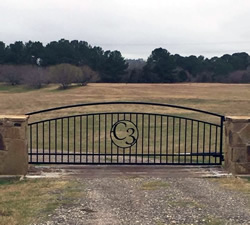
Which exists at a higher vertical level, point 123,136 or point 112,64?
point 112,64

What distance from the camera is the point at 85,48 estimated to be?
244ft

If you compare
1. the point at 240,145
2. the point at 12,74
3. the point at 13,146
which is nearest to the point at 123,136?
the point at 240,145

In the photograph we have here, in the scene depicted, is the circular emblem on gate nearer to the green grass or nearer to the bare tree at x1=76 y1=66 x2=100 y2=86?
the green grass

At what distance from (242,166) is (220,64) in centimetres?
6588

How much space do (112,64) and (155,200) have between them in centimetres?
5986

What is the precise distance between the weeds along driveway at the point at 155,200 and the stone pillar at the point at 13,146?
869 mm

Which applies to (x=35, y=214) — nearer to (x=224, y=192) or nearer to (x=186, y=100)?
(x=224, y=192)

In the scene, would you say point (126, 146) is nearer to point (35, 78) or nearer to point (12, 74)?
point (35, 78)

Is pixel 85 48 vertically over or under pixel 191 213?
over

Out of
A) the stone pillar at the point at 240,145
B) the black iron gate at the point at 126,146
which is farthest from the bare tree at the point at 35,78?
the stone pillar at the point at 240,145

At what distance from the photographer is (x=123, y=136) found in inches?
615

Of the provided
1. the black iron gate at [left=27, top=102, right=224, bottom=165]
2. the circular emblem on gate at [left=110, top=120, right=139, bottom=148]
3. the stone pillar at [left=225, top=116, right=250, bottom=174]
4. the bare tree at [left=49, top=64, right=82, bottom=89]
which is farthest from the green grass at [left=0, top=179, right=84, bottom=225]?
the bare tree at [left=49, top=64, right=82, bottom=89]

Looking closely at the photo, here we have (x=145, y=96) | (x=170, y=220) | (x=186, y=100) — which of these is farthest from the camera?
(x=145, y=96)

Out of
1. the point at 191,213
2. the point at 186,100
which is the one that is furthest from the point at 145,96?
the point at 191,213
